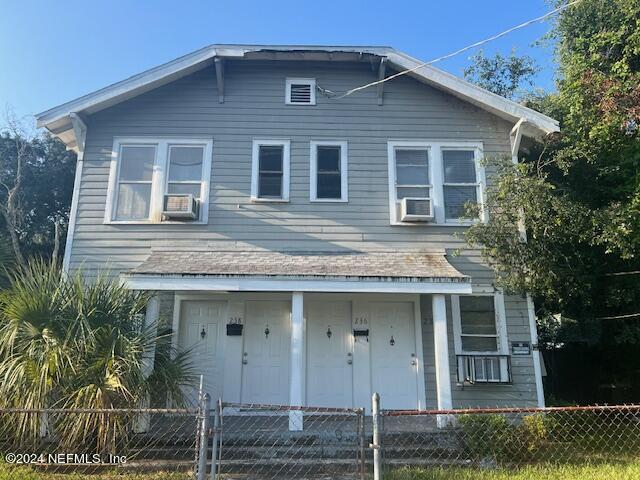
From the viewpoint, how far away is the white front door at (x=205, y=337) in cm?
890

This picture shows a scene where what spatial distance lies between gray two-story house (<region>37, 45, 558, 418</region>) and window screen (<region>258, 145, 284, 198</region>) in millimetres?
28

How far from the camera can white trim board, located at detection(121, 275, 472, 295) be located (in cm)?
798

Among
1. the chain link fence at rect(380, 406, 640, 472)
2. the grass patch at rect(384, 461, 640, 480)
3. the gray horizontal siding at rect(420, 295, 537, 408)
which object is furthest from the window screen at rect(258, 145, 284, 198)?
the grass patch at rect(384, 461, 640, 480)

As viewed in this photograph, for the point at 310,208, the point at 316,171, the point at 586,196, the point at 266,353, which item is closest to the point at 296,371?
the point at 266,353

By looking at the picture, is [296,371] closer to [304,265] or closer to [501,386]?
[304,265]

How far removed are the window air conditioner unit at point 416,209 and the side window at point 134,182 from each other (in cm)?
476

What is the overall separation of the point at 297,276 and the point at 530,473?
4090mm

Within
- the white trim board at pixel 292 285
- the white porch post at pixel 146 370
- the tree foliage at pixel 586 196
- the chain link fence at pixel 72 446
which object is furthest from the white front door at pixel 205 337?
the tree foliage at pixel 586 196

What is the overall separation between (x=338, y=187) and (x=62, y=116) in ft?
17.4

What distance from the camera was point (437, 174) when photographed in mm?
9828

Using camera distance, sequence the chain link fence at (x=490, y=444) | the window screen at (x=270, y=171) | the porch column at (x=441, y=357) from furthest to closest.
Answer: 1. the window screen at (x=270, y=171)
2. the porch column at (x=441, y=357)
3. the chain link fence at (x=490, y=444)

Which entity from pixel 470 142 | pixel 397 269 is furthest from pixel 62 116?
pixel 470 142

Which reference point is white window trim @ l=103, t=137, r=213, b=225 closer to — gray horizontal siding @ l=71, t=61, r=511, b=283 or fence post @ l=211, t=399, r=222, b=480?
gray horizontal siding @ l=71, t=61, r=511, b=283

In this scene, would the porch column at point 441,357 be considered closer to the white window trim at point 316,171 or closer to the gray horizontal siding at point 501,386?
the gray horizontal siding at point 501,386
